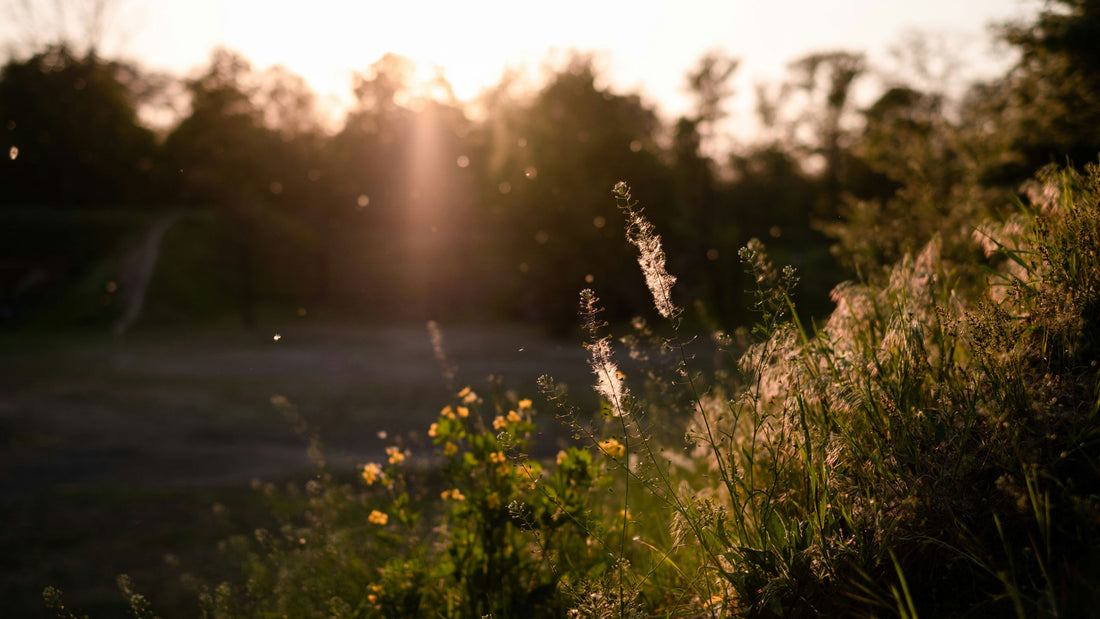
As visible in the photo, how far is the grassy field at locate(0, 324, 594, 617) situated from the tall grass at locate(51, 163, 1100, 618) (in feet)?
2.93

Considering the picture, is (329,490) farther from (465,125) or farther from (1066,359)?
(465,125)

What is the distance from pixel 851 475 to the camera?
266 centimetres

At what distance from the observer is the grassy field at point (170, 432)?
533cm

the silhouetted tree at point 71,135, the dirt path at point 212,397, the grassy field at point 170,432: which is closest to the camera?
the grassy field at point 170,432

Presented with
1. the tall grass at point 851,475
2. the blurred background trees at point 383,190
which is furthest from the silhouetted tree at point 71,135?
the tall grass at point 851,475

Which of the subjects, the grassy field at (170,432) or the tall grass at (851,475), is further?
the grassy field at (170,432)

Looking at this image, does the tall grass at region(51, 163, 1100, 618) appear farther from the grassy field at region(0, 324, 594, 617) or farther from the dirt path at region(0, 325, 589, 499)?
the dirt path at region(0, 325, 589, 499)

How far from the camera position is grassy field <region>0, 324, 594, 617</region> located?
210 inches

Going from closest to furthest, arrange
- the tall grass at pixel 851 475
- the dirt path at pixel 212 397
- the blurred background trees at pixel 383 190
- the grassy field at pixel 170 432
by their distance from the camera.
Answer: the tall grass at pixel 851 475, the grassy field at pixel 170 432, the dirt path at pixel 212 397, the blurred background trees at pixel 383 190

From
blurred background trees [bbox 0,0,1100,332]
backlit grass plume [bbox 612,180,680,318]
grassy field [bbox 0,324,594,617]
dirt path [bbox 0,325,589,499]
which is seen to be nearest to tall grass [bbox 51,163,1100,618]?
backlit grass plume [bbox 612,180,680,318]

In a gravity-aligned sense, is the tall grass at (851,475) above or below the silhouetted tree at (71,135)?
below

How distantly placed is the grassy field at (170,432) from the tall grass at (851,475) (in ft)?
2.93

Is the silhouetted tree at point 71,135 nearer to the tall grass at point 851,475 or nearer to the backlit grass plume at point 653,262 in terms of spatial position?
the tall grass at point 851,475

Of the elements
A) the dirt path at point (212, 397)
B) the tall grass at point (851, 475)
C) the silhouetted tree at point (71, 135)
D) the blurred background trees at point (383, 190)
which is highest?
the silhouetted tree at point (71, 135)
